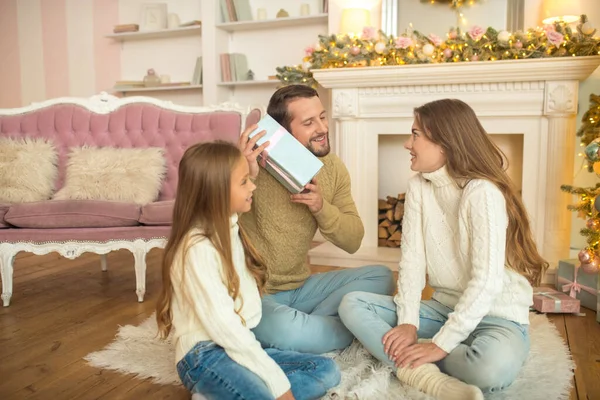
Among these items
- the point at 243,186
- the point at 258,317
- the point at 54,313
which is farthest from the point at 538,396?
the point at 54,313

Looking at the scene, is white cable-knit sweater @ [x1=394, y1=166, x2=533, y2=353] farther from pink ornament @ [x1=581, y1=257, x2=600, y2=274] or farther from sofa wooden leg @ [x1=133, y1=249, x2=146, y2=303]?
sofa wooden leg @ [x1=133, y1=249, x2=146, y2=303]

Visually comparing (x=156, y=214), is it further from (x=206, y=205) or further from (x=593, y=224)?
(x=593, y=224)

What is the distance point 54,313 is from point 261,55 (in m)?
2.84

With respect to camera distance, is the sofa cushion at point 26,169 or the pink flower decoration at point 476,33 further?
the pink flower decoration at point 476,33

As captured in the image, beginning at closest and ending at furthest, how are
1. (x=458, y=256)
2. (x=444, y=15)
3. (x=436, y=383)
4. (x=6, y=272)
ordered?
(x=436, y=383), (x=458, y=256), (x=6, y=272), (x=444, y=15)

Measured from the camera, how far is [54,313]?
2.40m

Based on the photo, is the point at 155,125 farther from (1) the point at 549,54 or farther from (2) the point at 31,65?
(2) the point at 31,65

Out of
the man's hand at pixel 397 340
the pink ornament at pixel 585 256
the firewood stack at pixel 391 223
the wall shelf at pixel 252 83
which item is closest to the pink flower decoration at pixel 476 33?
the firewood stack at pixel 391 223

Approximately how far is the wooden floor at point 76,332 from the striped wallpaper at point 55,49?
2314 mm

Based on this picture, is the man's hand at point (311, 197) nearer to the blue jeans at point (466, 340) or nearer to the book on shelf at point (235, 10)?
the blue jeans at point (466, 340)

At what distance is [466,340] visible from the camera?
→ 155cm

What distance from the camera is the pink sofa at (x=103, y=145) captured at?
254 centimetres

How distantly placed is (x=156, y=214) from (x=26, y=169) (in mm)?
840

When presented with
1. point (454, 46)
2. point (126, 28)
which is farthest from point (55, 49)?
point (454, 46)
